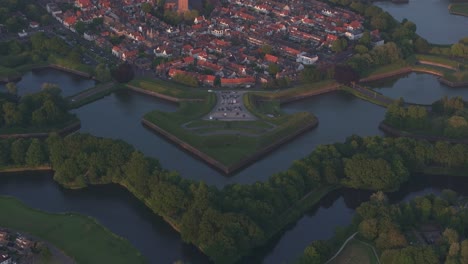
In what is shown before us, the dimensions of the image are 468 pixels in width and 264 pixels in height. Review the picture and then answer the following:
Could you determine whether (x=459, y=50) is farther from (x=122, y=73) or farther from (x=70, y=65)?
(x=70, y=65)

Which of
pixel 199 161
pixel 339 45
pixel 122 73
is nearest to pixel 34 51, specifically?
pixel 122 73

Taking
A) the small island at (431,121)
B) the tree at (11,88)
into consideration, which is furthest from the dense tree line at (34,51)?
the small island at (431,121)

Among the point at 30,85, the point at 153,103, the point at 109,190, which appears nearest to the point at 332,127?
the point at 153,103

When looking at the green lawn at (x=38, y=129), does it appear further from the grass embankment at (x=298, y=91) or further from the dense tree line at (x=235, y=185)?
the grass embankment at (x=298, y=91)

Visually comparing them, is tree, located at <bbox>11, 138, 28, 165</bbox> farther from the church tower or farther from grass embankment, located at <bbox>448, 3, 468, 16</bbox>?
grass embankment, located at <bbox>448, 3, 468, 16</bbox>

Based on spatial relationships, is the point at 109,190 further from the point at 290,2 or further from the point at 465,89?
the point at 290,2

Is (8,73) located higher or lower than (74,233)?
higher
